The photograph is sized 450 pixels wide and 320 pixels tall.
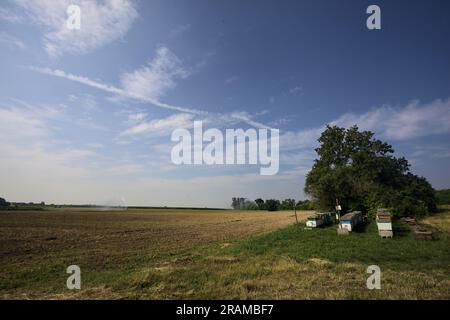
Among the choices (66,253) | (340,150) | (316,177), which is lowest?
(66,253)

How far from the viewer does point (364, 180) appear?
36.2 meters

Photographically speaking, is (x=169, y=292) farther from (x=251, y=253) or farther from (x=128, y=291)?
(x=251, y=253)

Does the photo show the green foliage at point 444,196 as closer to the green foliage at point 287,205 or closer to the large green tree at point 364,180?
the green foliage at point 287,205

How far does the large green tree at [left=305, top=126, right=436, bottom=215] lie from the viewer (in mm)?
34469

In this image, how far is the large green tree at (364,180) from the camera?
3447 cm

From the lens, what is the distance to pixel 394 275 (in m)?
10.6

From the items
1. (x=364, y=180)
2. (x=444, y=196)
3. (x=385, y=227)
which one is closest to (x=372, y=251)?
(x=385, y=227)
